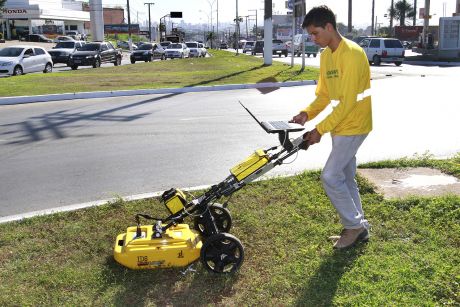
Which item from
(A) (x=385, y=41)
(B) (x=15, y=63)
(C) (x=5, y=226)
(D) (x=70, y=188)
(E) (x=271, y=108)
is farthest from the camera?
(A) (x=385, y=41)

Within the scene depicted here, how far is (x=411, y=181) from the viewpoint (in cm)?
606

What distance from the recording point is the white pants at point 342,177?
4.03m

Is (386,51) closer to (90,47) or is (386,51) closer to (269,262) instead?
(90,47)

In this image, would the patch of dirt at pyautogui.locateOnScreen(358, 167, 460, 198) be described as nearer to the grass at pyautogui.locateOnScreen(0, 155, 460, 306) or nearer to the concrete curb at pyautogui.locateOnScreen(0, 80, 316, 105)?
the grass at pyautogui.locateOnScreen(0, 155, 460, 306)

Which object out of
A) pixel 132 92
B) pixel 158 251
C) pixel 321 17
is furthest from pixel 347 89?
pixel 132 92

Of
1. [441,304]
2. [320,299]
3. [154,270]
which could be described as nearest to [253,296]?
[320,299]

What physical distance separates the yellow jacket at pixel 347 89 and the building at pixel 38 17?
6855 cm

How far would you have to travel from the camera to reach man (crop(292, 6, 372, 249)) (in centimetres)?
380

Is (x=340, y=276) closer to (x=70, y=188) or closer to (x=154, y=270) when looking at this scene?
(x=154, y=270)

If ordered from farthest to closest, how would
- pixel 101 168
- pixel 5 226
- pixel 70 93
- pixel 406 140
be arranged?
1. pixel 70 93
2. pixel 406 140
3. pixel 101 168
4. pixel 5 226

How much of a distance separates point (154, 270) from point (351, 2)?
66457 mm

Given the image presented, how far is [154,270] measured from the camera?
4.08 meters

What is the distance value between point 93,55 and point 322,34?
2675cm

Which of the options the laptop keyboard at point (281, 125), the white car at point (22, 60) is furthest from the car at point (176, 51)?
the laptop keyboard at point (281, 125)
